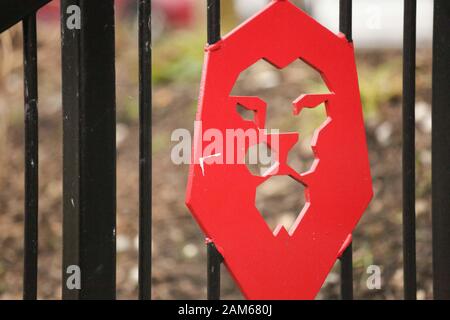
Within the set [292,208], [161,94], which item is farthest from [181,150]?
[161,94]

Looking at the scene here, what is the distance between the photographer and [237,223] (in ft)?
4.92

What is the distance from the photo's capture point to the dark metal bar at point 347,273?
1613 millimetres

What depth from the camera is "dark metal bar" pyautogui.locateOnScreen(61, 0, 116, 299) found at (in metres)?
1.53

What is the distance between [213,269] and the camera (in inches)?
59.9

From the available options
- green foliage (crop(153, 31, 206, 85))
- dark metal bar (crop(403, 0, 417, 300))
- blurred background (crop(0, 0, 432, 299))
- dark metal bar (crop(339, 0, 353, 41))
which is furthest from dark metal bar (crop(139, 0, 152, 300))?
green foliage (crop(153, 31, 206, 85))

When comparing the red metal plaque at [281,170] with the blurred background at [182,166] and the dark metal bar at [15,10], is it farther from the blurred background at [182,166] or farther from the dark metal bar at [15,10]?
the blurred background at [182,166]

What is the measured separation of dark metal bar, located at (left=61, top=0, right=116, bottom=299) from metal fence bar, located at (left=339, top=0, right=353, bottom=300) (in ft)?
1.49

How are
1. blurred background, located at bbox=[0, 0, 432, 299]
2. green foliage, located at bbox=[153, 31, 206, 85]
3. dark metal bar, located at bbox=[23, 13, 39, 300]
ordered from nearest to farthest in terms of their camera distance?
dark metal bar, located at bbox=[23, 13, 39, 300]
blurred background, located at bbox=[0, 0, 432, 299]
green foliage, located at bbox=[153, 31, 206, 85]

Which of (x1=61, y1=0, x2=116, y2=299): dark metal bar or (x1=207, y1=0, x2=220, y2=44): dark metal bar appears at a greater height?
(x1=207, y1=0, x2=220, y2=44): dark metal bar

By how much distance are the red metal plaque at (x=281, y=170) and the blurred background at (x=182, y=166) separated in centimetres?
137

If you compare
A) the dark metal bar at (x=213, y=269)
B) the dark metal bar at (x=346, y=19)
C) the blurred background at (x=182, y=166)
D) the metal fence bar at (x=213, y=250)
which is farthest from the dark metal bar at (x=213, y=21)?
the blurred background at (x=182, y=166)

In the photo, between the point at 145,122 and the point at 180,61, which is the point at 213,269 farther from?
the point at 180,61

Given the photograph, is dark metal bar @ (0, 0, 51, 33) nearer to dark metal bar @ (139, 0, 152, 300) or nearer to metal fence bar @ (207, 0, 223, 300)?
dark metal bar @ (139, 0, 152, 300)
